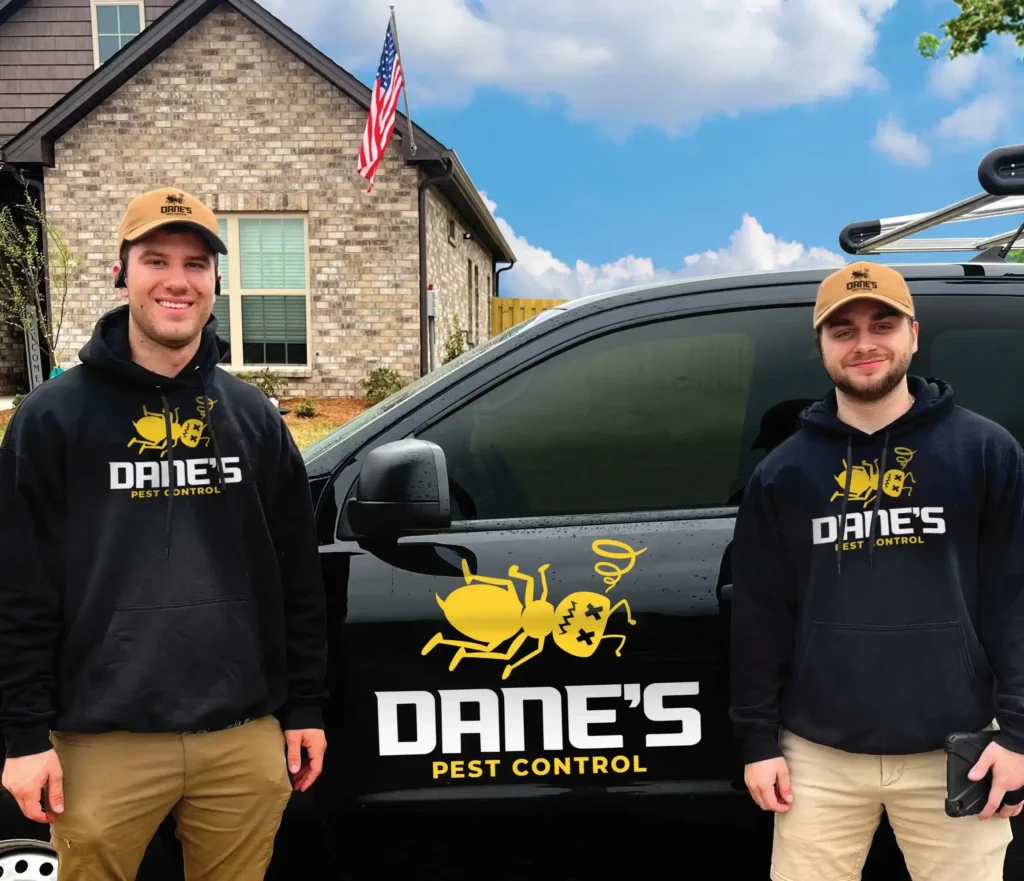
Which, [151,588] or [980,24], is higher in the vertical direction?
[980,24]

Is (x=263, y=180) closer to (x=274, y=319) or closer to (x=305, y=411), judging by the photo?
(x=274, y=319)

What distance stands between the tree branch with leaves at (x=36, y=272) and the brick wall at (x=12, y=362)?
2.55 feet

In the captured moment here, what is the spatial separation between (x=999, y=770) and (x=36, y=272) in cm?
1482

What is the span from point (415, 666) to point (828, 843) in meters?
0.90

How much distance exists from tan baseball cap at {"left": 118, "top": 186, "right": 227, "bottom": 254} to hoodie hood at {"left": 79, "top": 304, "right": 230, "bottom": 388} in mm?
158

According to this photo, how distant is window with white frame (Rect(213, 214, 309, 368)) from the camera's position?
43.1 ft

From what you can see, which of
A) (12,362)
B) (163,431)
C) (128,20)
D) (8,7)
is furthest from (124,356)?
(8,7)

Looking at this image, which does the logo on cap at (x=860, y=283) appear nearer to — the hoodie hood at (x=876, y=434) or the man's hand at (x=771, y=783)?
the hoodie hood at (x=876, y=434)

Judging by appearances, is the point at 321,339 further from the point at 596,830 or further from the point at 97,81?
the point at 596,830

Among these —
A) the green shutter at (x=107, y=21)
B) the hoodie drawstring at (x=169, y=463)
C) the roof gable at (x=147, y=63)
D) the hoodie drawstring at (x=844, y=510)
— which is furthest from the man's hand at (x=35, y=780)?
the green shutter at (x=107, y=21)

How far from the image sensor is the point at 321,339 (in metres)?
13.3

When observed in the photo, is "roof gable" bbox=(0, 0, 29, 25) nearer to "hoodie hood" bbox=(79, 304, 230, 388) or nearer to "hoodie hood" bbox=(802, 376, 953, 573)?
"hoodie hood" bbox=(79, 304, 230, 388)

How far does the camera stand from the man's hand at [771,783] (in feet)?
5.65

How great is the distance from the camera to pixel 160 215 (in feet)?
5.66
